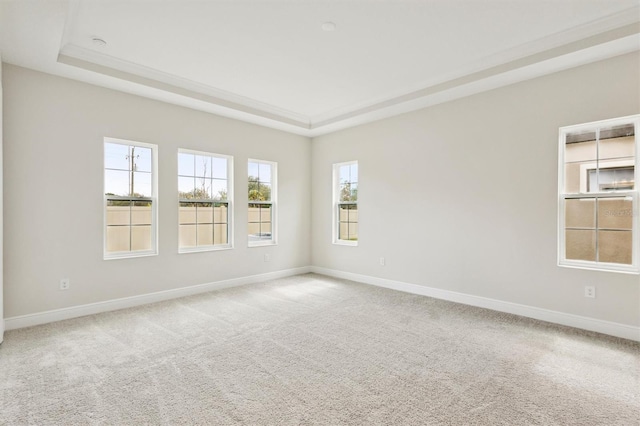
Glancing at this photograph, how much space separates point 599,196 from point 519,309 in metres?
1.49

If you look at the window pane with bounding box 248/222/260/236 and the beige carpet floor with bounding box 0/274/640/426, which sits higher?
the window pane with bounding box 248/222/260/236

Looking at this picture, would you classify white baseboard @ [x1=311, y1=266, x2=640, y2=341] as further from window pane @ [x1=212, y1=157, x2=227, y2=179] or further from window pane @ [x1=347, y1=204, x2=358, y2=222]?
window pane @ [x1=212, y1=157, x2=227, y2=179]

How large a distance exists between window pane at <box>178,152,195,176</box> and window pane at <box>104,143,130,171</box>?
0.67 metres

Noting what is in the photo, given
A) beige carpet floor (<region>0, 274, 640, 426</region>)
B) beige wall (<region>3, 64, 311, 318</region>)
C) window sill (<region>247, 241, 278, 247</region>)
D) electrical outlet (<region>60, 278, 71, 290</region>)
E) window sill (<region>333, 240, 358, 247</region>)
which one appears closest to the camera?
beige carpet floor (<region>0, 274, 640, 426</region>)

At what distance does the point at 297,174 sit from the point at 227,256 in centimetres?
209

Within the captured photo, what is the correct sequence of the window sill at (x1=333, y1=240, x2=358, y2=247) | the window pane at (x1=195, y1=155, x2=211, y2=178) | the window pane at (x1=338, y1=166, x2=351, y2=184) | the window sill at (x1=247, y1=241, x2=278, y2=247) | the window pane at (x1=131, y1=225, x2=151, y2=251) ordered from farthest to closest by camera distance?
the window pane at (x1=338, y1=166, x2=351, y2=184) → the window sill at (x1=333, y1=240, x2=358, y2=247) → the window sill at (x1=247, y1=241, x2=278, y2=247) → the window pane at (x1=195, y1=155, x2=211, y2=178) → the window pane at (x1=131, y1=225, x2=151, y2=251)

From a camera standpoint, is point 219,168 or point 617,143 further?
point 219,168

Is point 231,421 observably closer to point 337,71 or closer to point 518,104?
point 337,71

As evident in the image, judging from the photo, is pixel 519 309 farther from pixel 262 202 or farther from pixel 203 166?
pixel 203 166

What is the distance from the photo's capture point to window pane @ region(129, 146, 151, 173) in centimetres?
432

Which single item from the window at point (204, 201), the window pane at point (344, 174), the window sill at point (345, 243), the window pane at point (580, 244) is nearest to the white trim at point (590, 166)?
the window pane at point (580, 244)

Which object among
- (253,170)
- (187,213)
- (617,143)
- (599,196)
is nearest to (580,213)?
(599,196)

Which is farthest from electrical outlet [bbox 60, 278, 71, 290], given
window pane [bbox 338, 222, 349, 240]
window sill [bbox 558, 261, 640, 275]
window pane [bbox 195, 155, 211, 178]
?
window sill [bbox 558, 261, 640, 275]

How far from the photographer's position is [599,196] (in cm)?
339
